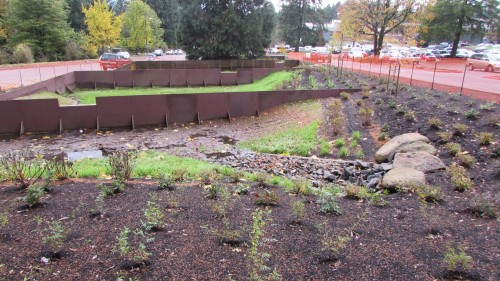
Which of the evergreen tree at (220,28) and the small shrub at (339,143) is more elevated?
the evergreen tree at (220,28)

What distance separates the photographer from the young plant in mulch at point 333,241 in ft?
14.0

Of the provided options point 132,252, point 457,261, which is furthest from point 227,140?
point 457,261

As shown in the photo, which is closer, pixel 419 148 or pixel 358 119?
pixel 419 148

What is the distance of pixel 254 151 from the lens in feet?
42.0

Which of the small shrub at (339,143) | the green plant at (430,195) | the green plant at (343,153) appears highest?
the green plant at (430,195)

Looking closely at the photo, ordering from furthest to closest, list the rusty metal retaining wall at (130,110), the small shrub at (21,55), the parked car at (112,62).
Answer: the small shrub at (21,55) → the parked car at (112,62) → the rusty metal retaining wall at (130,110)

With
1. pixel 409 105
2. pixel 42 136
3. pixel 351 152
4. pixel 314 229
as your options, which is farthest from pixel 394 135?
pixel 42 136

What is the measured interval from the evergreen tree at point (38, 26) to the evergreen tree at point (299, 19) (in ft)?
135

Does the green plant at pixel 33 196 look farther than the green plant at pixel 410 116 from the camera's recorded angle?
No

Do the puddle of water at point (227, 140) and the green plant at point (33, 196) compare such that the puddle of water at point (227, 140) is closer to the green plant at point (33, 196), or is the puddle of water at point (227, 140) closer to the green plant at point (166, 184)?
the green plant at point (166, 184)

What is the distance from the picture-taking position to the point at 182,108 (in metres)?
16.3

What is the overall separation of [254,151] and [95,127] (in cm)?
697

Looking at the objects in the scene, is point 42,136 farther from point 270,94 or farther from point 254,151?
point 270,94

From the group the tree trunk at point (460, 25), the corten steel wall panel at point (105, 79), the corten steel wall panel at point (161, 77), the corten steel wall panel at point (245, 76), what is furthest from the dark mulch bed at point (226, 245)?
the tree trunk at point (460, 25)
